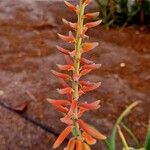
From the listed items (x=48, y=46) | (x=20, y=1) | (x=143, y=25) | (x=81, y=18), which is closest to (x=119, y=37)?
(x=143, y=25)

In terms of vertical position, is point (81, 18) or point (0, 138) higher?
point (81, 18)

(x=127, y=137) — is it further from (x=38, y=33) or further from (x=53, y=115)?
(x=38, y=33)

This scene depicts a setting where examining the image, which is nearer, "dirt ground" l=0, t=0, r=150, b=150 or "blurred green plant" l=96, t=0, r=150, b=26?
"dirt ground" l=0, t=0, r=150, b=150

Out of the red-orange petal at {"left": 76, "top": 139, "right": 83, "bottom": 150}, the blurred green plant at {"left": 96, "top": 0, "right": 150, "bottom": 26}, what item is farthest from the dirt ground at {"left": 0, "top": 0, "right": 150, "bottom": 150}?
the red-orange petal at {"left": 76, "top": 139, "right": 83, "bottom": 150}

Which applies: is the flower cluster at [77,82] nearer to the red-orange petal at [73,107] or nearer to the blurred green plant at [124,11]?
the red-orange petal at [73,107]

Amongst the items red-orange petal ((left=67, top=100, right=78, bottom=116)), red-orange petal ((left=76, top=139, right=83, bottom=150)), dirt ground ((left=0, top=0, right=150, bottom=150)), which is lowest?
dirt ground ((left=0, top=0, right=150, bottom=150))

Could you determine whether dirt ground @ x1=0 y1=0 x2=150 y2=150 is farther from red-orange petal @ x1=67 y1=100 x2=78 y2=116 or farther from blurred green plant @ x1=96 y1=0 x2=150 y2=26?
red-orange petal @ x1=67 y1=100 x2=78 y2=116

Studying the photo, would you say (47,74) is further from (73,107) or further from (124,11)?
(73,107)
